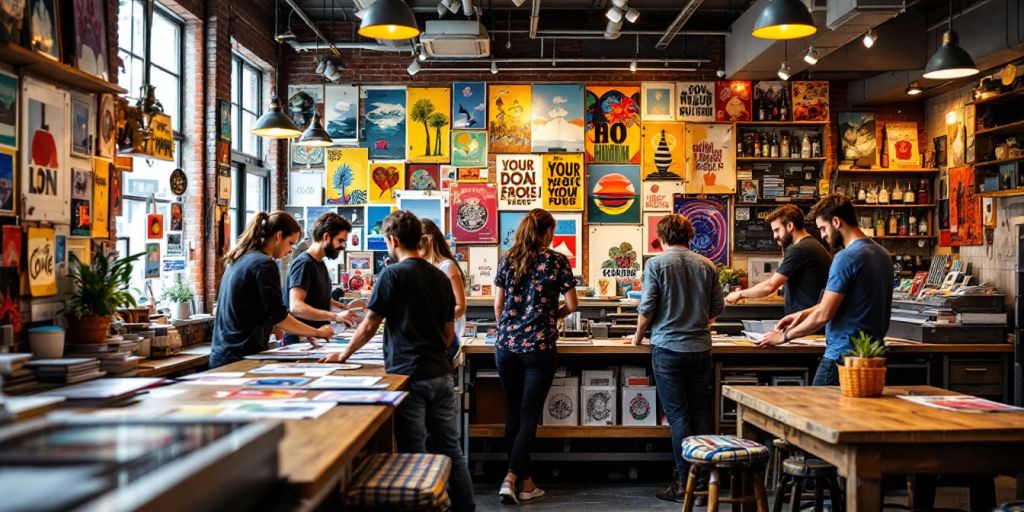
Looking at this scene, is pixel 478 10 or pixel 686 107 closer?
pixel 478 10

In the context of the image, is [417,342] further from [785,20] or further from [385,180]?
[385,180]

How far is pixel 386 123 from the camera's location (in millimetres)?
10062

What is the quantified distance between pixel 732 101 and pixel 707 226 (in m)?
1.45

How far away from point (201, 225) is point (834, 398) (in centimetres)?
555

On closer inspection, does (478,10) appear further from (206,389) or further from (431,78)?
(206,389)

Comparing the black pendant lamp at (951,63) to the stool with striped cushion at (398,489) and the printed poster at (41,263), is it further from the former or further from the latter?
the printed poster at (41,263)

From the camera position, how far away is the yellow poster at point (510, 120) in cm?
997

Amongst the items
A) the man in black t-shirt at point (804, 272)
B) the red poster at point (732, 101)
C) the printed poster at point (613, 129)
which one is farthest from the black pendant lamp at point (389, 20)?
the red poster at point (732, 101)

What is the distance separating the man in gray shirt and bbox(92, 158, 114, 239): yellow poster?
Answer: 3220 millimetres

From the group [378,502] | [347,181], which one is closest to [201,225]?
[347,181]

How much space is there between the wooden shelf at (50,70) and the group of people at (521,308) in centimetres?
106

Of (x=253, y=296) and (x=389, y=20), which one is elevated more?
(x=389, y=20)

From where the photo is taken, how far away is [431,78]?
10.1 metres

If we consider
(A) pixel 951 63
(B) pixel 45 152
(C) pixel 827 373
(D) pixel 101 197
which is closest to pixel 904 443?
(C) pixel 827 373
